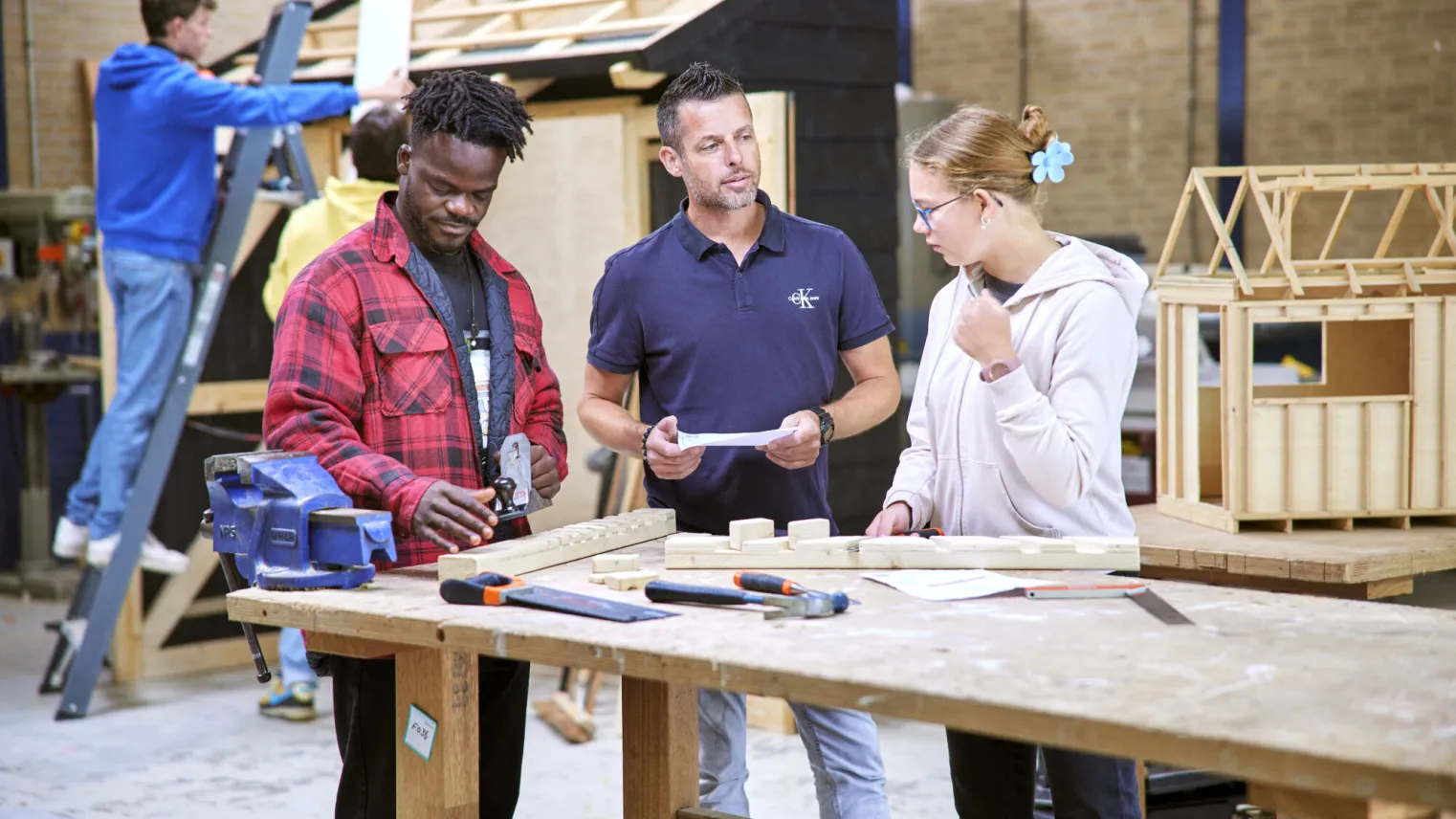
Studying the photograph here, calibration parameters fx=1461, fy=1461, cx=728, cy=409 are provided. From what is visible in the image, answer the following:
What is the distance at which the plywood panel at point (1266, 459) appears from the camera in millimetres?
3721

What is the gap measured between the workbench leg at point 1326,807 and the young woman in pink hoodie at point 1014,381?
0.64 metres

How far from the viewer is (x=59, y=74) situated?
361 inches

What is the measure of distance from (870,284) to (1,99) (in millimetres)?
7557

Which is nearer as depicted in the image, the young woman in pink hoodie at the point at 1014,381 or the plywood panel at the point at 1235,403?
the young woman in pink hoodie at the point at 1014,381

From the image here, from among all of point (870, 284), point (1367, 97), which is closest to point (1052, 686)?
point (870, 284)

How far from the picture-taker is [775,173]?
4.90 metres

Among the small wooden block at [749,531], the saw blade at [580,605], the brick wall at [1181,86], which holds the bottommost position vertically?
the saw blade at [580,605]

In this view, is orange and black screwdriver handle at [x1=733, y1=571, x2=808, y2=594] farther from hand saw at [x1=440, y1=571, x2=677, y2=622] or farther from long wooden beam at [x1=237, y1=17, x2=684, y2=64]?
long wooden beam at [x1=237, y1=17, x2=684, y2=64]

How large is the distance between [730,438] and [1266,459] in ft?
5.27

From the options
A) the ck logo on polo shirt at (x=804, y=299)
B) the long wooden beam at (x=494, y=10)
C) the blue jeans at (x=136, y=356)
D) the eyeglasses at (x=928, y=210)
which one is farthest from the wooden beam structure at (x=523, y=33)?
the eyeglasses at (x=928, y=210)

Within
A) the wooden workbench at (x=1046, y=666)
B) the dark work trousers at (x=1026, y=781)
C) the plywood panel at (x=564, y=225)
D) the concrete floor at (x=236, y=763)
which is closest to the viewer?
the wooden workbench at (x=1046, y=666)

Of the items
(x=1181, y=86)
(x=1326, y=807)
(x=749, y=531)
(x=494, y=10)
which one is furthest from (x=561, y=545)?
(x=1181, y=86)

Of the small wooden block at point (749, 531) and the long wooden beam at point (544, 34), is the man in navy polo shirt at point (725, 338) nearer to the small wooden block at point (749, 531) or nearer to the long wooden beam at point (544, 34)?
the small wooden block at point (749, 531)

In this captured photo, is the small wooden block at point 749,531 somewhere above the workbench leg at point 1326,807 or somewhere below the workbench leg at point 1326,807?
above
